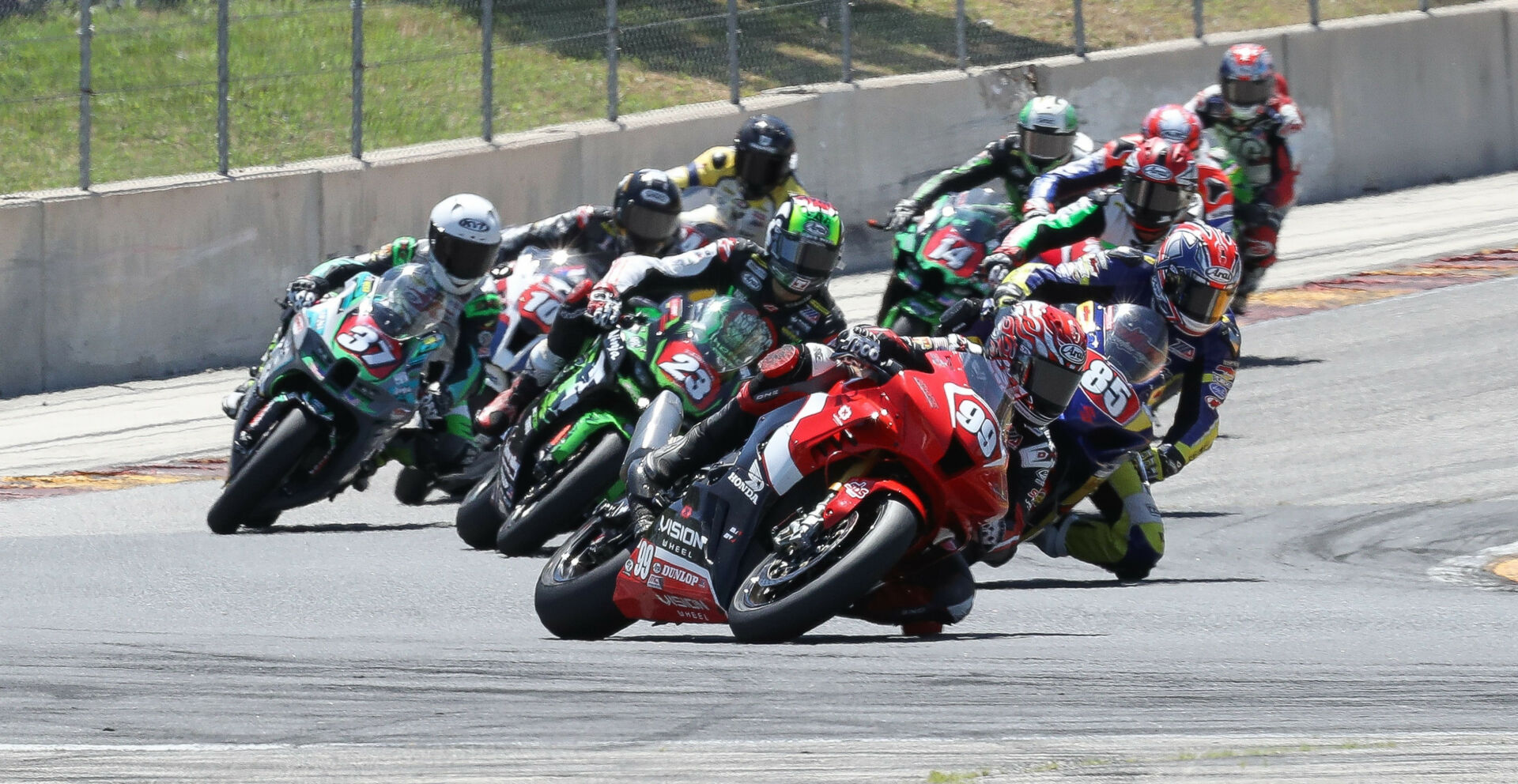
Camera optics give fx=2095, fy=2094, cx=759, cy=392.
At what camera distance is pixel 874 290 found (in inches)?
623

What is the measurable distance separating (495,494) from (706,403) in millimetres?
1082

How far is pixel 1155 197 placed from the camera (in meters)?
10.4

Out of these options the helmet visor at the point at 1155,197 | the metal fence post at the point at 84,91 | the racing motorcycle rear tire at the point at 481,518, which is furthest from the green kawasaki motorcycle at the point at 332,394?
the metal fence post at the point at 84,91

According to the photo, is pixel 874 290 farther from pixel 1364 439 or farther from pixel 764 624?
pixel 764 624

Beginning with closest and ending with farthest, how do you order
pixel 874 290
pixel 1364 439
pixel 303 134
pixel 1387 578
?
pixel 1387 578, pixel 1364 439, pixel 303 134, pixel 874 290

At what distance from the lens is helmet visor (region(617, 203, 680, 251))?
1024cm

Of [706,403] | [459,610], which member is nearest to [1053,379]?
[706,403]

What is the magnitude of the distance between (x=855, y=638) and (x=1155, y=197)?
15.8ft

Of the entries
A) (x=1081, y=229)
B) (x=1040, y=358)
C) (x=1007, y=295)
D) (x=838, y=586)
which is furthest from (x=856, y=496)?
(x=1081, y=229)

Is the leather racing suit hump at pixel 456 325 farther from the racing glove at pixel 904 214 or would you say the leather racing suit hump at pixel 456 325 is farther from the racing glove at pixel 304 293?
the racing glove at pixel 904 214

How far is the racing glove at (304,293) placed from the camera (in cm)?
960

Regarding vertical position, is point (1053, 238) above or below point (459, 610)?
above

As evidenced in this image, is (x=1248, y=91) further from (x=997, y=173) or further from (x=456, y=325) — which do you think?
(x=456, y=325)

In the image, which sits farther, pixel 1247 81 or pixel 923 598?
pixel 1247 81
